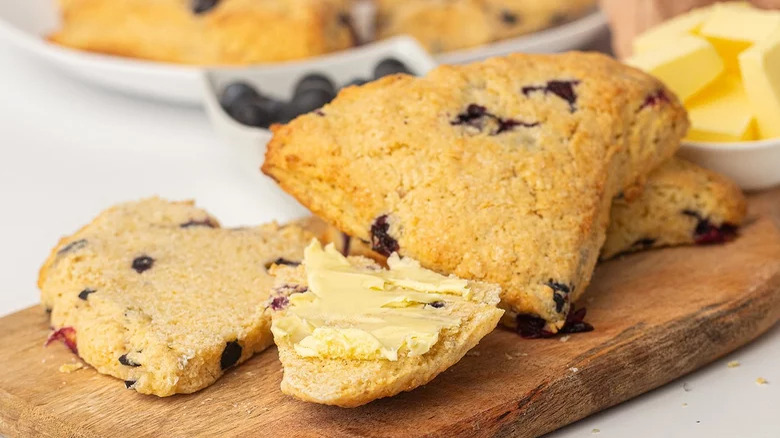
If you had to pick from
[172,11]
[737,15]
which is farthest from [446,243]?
[172,11]

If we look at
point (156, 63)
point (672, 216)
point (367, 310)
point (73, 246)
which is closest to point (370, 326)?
point (367, 310)

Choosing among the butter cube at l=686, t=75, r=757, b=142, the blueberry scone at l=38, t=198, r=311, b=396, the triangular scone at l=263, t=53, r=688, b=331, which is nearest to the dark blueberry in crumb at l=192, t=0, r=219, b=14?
the blueberry scone at l=38, t=198, r=311, b=396

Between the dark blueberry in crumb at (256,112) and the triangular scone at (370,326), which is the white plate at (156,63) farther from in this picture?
the triangular scone at (370,326)

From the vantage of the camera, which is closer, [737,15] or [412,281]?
[412,281]

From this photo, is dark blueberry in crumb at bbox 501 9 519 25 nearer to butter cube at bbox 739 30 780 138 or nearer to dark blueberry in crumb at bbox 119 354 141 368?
butter cube at bbox 739 30 780 138

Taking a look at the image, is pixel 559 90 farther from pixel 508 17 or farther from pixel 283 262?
pixel 508 17

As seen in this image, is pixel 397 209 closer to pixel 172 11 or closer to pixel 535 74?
pixel 535 74

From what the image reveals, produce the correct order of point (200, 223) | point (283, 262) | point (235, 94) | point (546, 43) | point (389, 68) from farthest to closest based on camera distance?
point (546, 43)
point (389, 68)
point (235, 94)
point (200, 223)
point (283, 262)
